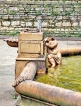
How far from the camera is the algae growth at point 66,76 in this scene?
21.8 feet

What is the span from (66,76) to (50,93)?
2306 millimetres

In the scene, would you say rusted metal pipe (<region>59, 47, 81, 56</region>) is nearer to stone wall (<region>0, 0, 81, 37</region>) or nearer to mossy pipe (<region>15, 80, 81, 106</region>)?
mossy pipe (<region>15, 80, 81, 106</region>)

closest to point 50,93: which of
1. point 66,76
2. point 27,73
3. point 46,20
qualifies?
point 27,73

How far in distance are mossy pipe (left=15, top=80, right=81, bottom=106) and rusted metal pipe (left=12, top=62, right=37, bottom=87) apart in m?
0.08

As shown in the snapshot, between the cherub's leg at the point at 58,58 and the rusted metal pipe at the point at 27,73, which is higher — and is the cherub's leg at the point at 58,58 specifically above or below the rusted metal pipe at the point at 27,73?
below

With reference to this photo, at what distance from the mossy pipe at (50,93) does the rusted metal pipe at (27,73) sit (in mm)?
76

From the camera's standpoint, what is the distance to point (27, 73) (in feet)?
20.6

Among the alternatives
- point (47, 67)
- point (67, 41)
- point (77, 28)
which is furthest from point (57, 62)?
point (77, 28)

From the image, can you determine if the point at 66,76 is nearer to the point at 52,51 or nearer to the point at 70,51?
the point at 52,51

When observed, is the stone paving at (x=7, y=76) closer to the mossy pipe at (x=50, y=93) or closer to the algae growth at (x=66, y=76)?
the algae growth at (x=66, y=76)

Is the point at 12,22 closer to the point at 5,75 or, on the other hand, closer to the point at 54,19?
the point at 54,19

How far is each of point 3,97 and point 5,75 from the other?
2.14 metres

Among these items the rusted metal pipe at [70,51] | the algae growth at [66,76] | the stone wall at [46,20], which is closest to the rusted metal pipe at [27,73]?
the algae growth at [66,76]

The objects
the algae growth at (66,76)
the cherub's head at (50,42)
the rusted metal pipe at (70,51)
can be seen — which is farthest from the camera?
the rusted metal pipe at (70,51)
